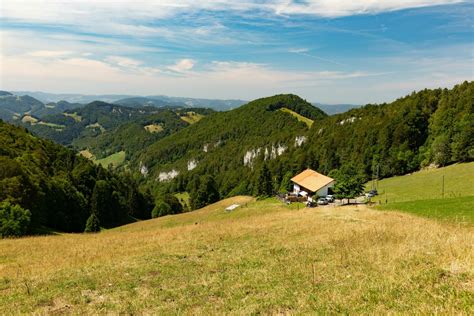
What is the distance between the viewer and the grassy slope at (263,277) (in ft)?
29.0

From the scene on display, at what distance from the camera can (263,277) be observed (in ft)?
40.7

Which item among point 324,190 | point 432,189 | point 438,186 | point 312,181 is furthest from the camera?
Result: point 312,181

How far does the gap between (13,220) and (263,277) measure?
4288cm

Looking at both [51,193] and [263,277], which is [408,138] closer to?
[51,193]

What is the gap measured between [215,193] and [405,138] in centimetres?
7654

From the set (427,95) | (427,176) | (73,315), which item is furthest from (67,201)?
(427,95)

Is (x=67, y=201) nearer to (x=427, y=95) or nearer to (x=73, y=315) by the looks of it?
(x=73, y=315)

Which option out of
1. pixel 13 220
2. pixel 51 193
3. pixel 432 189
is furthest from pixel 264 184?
pixel 13 220

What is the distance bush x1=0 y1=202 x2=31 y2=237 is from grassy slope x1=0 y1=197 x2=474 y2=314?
2629cm

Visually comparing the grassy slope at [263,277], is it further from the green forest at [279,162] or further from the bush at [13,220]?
the green forest at [279,162]

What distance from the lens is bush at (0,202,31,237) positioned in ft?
136

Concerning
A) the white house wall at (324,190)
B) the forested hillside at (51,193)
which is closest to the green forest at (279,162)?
the forested hillside at (51,193)

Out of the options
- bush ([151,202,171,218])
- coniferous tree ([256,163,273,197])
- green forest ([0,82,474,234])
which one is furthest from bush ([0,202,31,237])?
bush ([151,202,171,218])

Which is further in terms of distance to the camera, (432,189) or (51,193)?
(51,193)
